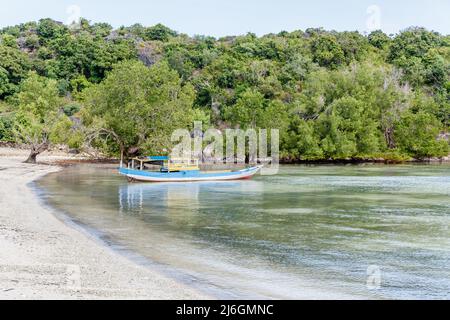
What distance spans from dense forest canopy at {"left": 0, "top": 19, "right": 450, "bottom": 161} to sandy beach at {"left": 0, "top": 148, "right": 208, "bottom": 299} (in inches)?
1417

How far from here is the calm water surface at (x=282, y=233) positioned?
14047 millimetres

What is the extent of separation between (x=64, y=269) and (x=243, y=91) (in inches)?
3057

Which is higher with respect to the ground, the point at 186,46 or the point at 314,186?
the point at 186,46

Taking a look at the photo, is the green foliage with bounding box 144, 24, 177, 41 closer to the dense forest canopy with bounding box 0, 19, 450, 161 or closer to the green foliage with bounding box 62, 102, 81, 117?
the dense forest canopy with bounding box 0, 19, 450, 161

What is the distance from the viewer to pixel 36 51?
122 metres

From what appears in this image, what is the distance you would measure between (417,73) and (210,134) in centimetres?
4000

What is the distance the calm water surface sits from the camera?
14.0 meters

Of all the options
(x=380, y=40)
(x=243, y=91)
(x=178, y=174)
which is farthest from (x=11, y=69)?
(x=380, y=40)

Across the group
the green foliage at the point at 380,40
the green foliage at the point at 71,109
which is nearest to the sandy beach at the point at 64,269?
the green foliage at the point at 71,109

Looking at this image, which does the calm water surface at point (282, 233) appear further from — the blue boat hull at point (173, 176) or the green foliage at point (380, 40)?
Result: the green foliage at point (380, 40)

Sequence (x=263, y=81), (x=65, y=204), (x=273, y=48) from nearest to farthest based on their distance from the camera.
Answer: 1. (x=65, y=204)
2. (x=263, y=81)
3. (x=273, y=48)

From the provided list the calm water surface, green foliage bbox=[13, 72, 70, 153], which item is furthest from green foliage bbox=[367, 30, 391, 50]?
the calm water surface
